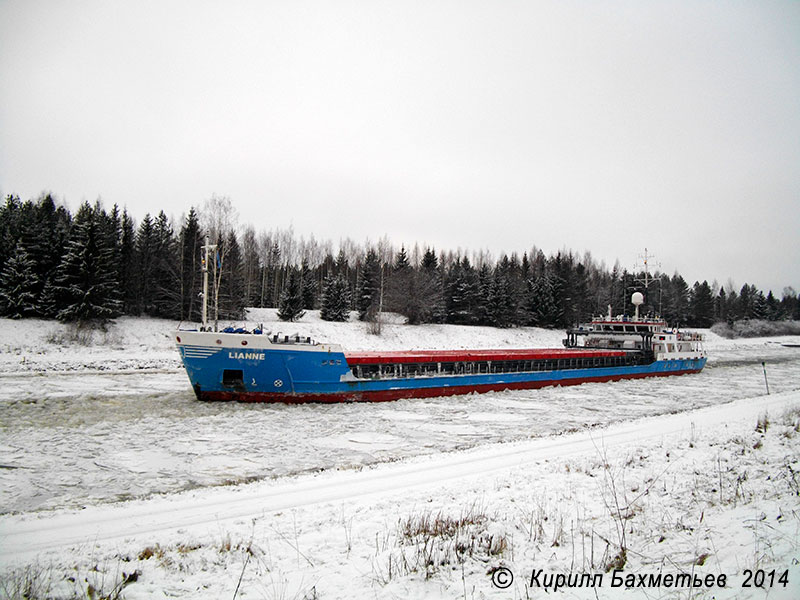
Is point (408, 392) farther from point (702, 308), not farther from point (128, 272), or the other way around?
point (702, 308)

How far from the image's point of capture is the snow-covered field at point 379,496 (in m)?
4.63

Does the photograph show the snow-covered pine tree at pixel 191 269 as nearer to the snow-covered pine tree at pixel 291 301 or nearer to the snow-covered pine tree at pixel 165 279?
the snow-covered pine tree at pixel 165 279

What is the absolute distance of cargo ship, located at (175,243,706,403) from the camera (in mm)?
15812

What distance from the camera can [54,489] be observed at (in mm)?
8008

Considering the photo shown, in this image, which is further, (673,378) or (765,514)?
(673,378)

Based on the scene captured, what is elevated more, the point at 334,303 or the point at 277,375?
the point at 334,303

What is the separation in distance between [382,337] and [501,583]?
36.0 metres

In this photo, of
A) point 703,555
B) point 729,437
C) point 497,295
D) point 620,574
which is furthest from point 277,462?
point 497,295

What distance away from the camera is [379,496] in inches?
288

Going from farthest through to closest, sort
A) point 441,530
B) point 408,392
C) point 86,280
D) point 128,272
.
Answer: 1. point 128,272
2. point 86,280
3. point 408,392
4. point 441,530

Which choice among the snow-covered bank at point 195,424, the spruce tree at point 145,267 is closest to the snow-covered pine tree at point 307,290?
the spruce tree at point 145,267

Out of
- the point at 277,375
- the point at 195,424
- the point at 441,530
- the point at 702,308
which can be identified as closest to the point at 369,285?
the point at 277,375

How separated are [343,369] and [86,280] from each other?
85.4 feet

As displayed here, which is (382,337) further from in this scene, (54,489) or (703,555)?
(703,555)
